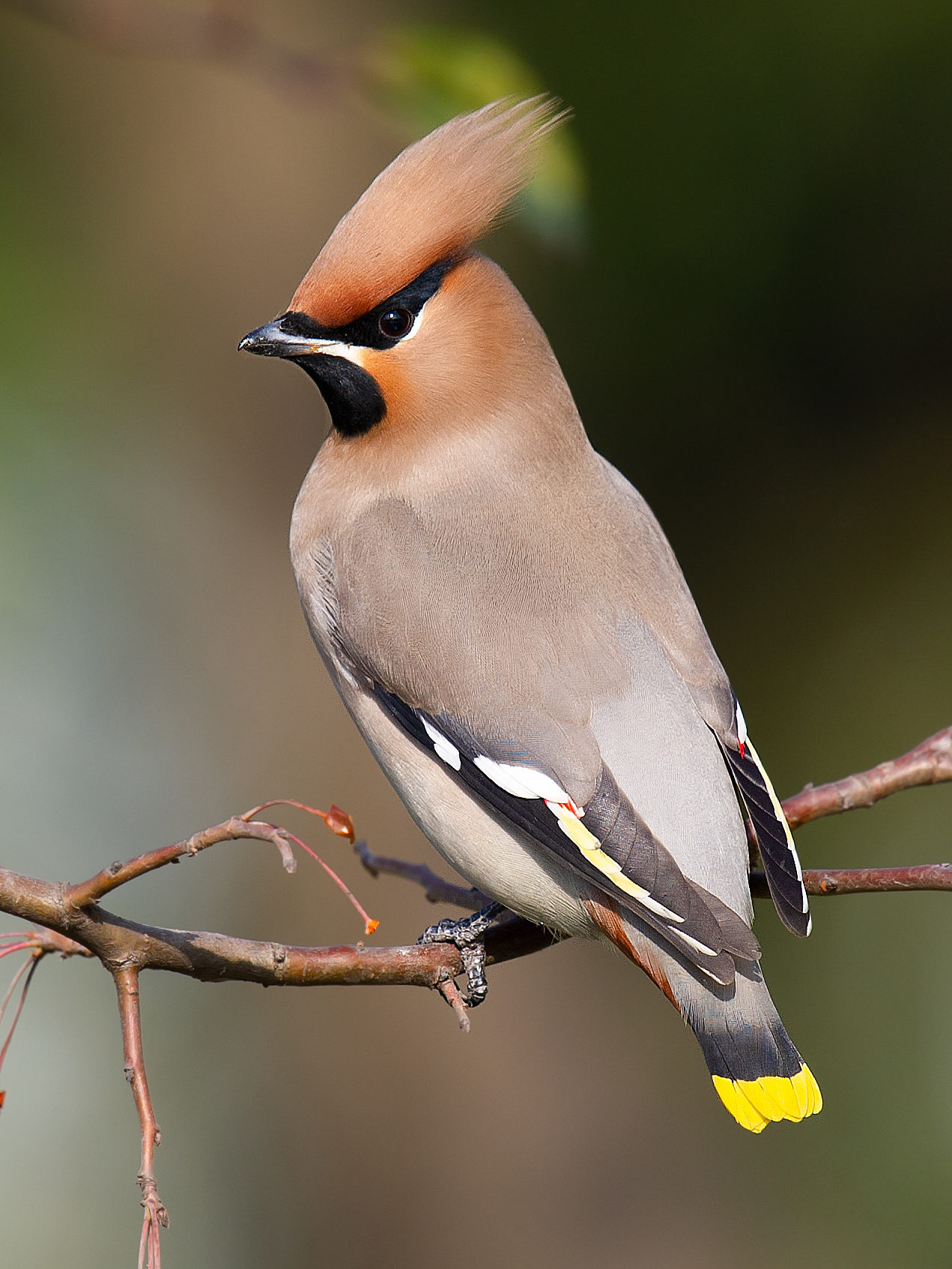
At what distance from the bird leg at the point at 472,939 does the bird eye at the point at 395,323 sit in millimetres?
1133

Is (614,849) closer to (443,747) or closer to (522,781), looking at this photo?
(522,781)

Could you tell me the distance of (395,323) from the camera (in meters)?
3.00

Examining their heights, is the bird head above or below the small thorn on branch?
above

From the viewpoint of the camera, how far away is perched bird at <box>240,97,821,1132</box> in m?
2.60

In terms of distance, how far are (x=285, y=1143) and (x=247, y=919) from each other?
35.1 inches

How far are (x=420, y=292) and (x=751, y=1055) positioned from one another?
1.55 m

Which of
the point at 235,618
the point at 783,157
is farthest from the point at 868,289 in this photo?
the point at 235,618

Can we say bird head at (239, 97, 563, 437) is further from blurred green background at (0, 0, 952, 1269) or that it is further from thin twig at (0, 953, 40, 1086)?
blurred green background at (0, 0, 952, 1269)

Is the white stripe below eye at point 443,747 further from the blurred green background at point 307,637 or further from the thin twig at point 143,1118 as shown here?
the blurred green background at point 307,637

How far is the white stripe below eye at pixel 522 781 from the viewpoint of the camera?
260cm

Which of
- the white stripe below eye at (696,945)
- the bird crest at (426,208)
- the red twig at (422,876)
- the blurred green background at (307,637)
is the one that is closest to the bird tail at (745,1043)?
the white stripe below eye at (696,945)

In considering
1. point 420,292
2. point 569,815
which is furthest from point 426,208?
point 569,815

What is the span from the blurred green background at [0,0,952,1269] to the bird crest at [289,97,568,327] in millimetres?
2595

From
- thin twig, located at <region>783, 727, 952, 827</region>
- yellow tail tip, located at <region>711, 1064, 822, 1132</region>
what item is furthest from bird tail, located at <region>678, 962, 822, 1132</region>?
thin twig, located at <region>783, 727, 952, 827</region>
